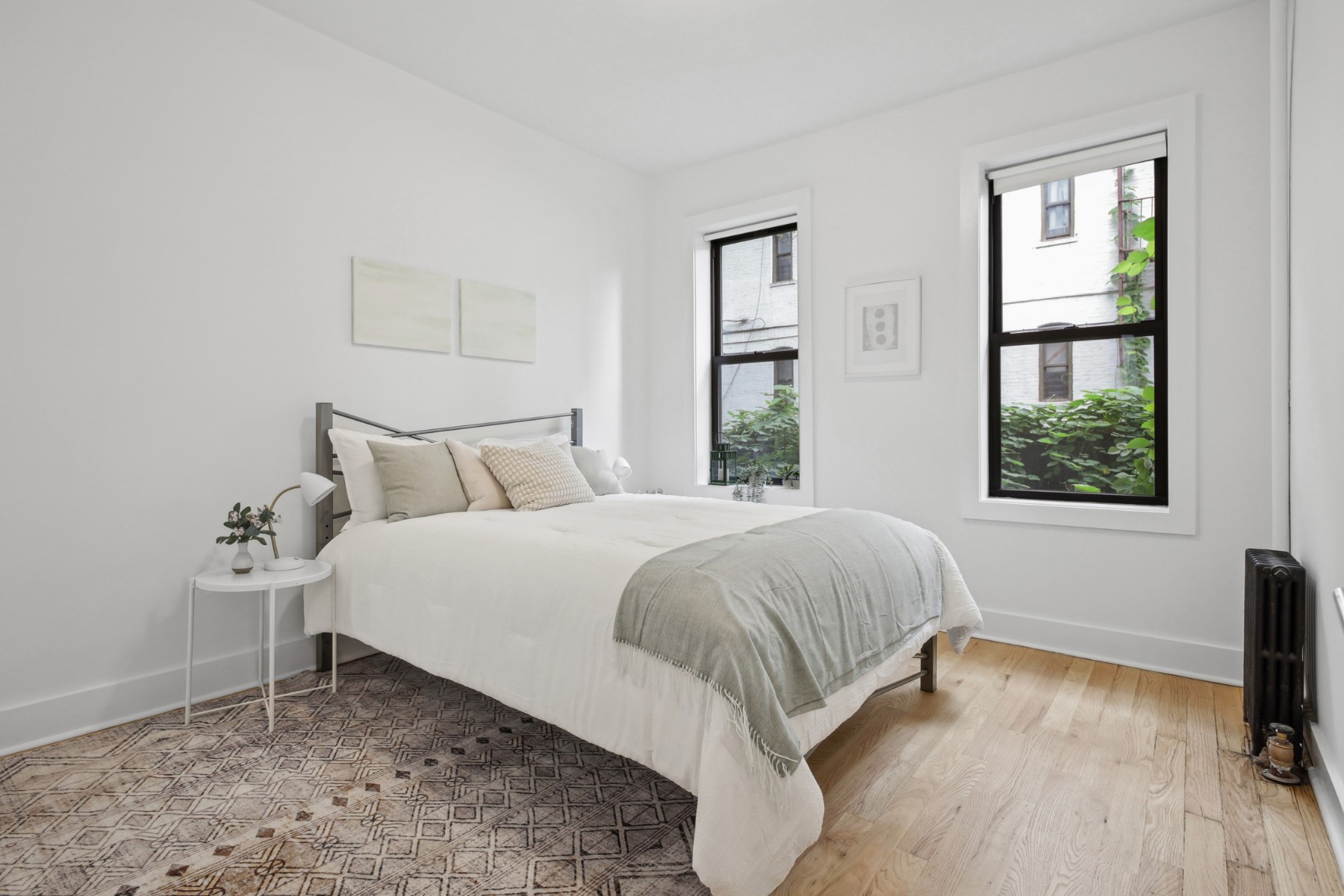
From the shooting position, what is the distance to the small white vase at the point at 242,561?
2349 mm

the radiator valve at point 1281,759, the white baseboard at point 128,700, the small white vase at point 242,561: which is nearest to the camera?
the radiator valve at point 1281,759

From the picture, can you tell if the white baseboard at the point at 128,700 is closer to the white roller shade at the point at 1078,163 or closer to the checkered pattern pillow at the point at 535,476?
the checkered pattern pillow at the point at 535,476

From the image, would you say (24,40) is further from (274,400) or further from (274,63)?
(274,400)

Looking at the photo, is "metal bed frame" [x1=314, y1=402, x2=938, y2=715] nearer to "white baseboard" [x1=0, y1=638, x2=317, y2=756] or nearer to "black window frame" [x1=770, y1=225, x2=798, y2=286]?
"white baseboard" [x1=0, y1=638, x2=317, y2=756]

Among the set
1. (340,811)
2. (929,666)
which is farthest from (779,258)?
(340,811)

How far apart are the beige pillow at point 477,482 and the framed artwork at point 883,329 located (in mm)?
2029

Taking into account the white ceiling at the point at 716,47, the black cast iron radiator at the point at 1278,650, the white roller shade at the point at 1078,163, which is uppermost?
the white ceiling at the point at 716,47

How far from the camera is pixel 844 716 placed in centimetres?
187

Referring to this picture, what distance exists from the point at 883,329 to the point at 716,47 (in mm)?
1621

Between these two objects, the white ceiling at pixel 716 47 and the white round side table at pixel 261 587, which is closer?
the white round side table at pixel 261 587

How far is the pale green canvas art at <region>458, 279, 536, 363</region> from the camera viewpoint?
3504 mm

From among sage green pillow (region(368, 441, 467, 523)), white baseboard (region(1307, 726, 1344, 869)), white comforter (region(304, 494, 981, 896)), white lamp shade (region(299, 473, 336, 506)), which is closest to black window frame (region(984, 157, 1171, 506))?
white comforter (region(304, 494, 981, 896))

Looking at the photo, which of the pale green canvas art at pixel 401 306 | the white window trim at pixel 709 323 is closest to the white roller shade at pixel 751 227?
the white window trim at pixel 709 323

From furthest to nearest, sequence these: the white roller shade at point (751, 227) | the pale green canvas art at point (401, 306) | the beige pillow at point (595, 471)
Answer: the white roller shade at point (751, 227), the beige pillow at point (595, 471), the pale green canvas art at point (401, 306)
